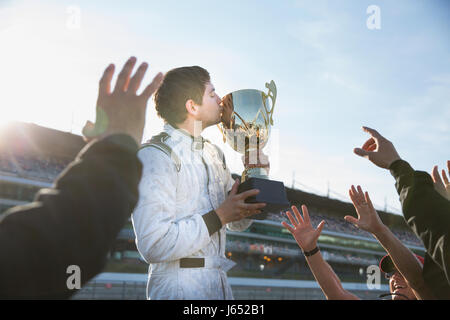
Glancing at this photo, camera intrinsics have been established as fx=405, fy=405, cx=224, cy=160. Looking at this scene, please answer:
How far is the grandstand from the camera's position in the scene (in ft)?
77.2

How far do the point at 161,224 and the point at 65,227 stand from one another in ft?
3.08

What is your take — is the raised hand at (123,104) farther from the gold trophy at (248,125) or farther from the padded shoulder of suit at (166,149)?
the gold trophy at (248,125)

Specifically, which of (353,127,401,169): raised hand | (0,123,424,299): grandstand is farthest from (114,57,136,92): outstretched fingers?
(0,123,424,299): grandstand

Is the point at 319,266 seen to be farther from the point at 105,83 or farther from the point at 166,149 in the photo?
the point at 105,83

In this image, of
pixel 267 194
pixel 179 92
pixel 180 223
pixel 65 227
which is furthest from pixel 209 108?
pixel 65 227

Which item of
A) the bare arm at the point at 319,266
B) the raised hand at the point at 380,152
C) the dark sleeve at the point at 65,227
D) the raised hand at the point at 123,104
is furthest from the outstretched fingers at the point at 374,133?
the dark sleeve at the point at 65,227

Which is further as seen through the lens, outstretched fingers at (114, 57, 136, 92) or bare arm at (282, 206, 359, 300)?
bare arm at (282, 206, 359, 300)

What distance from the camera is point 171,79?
2.22 meters

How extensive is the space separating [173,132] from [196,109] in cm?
18

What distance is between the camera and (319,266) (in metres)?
1.94

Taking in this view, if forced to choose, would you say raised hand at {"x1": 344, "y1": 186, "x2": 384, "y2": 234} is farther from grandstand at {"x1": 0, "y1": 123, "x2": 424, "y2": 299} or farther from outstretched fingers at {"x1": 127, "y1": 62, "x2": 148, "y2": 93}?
grandstand at {"x1": 0, "y1": 123, "x2": 424, "y2": 299}
